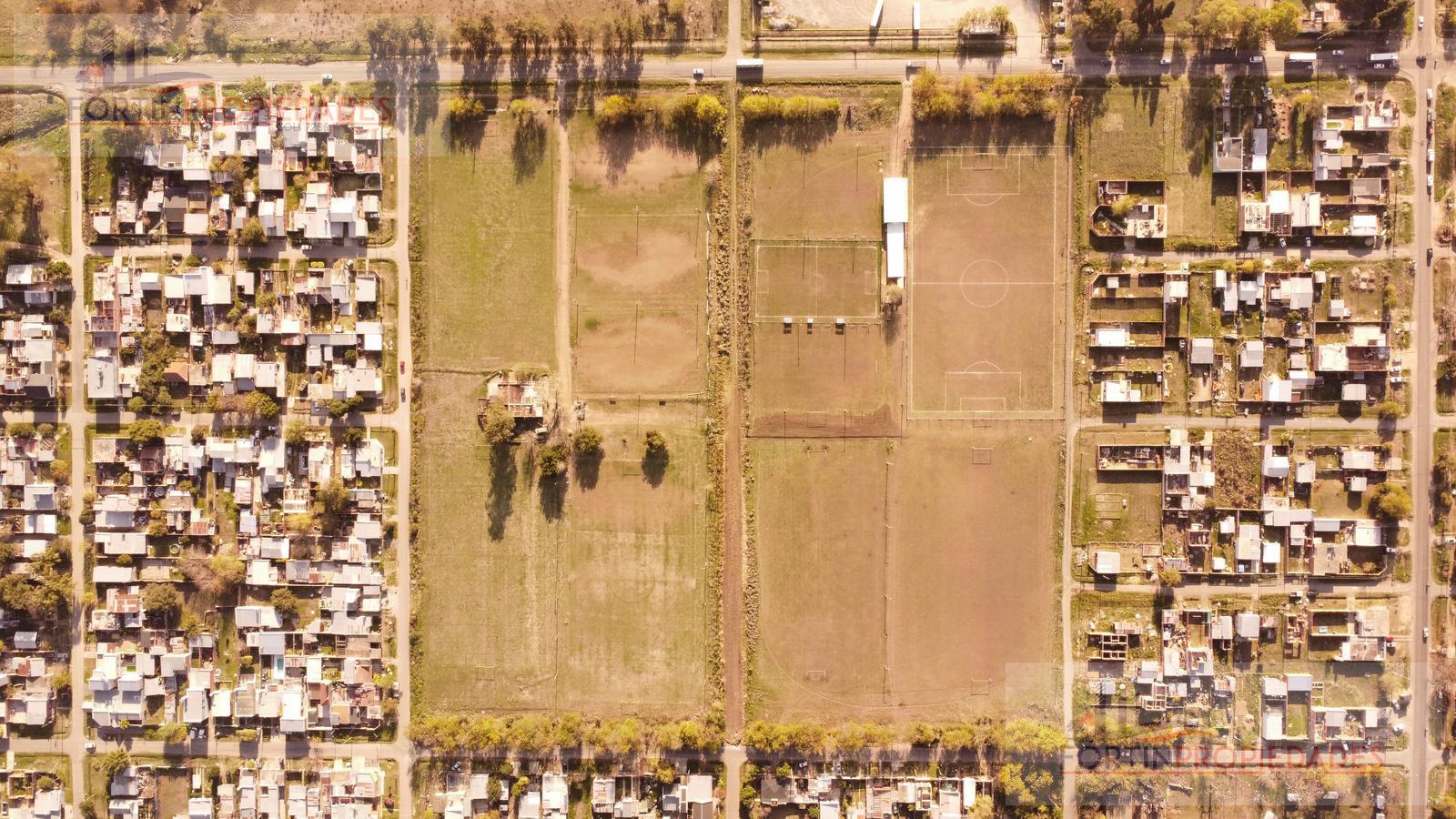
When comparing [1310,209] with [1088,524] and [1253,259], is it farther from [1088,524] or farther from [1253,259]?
[1088,524]

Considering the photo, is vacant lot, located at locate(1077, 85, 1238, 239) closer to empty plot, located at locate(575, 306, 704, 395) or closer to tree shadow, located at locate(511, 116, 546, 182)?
empty plot, located at locate(575, 306, 704, 395)

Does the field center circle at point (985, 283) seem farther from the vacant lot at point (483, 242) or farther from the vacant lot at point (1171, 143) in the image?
the vacant lot at point (483, 242)

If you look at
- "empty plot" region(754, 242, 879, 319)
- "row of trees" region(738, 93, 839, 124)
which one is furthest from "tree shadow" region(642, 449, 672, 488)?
"row of trees" region(738, 93, 839, 124)

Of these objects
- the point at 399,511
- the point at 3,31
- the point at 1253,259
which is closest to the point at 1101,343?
the point at 1253,259

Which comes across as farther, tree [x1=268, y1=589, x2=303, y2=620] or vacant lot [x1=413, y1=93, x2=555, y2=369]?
vacant lot [x1=413, y1=93, x2=555, y2=369]

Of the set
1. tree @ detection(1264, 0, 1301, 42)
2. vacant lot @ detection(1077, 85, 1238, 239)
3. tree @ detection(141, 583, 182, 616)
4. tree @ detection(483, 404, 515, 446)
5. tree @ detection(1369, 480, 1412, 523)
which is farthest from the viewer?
vacant lot @ detection(1077, 85, 1238, 239)
